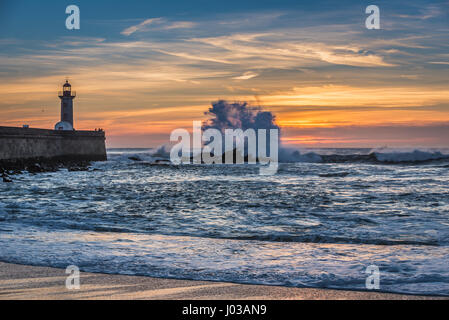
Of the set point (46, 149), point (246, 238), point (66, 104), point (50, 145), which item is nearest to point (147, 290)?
point (246, 238)

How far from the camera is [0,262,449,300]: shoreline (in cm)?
259

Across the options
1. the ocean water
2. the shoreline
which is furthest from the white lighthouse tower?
the shoreline

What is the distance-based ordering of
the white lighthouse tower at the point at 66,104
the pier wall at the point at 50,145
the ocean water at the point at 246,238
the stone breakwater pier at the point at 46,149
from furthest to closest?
the white lighthouse tower at the point at 66,104, the pier wall at the point at 50,145, the stone breakwater pier at the point at 46,149, the ocean water at the point at 246,238

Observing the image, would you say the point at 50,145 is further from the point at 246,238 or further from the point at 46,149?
the point at 246,238

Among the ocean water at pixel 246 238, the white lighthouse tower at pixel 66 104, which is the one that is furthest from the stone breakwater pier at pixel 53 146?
the ocean water at pixel 246 238

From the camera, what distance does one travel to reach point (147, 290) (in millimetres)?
2744

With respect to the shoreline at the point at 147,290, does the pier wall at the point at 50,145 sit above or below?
above

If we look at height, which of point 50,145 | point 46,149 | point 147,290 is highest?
point 50,145

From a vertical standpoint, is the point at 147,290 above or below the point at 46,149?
below

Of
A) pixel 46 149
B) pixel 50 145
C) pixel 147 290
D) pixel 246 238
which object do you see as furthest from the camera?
pixel 50 145

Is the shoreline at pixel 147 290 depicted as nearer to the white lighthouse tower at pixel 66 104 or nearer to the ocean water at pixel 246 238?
the ocean water at pixel 246 238

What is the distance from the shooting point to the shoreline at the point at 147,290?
8.50 feet

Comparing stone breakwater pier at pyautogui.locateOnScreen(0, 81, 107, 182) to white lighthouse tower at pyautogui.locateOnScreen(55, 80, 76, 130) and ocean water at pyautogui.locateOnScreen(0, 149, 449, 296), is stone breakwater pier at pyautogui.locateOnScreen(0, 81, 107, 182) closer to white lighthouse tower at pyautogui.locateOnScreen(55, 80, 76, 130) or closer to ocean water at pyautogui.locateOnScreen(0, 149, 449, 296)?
white lighthouse tower at pyautogui.locateOnScreen(55, 80, 76, 130)

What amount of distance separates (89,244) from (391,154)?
115 feet
